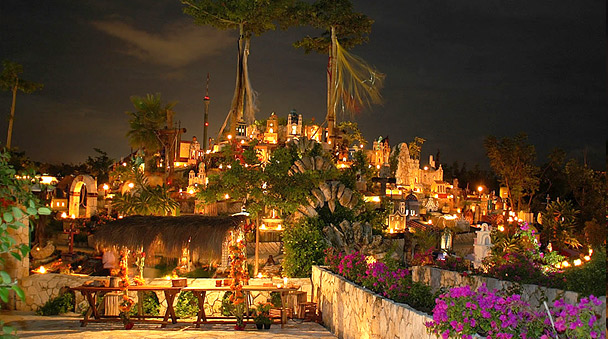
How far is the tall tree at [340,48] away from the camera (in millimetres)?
30828

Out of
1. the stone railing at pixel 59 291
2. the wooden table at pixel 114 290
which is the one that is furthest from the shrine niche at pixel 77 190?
the wooden table at pixel 114 290

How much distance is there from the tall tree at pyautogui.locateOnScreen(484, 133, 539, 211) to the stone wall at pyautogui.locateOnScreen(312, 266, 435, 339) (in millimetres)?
25519

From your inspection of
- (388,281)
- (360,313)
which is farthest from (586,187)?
(388,281)

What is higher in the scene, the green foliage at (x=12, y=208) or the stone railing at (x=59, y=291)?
the green foliage at (x=12, y=208)

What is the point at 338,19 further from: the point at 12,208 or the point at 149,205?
the point at 12,208

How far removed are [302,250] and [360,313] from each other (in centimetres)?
591

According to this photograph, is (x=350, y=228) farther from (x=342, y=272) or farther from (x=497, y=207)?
(x=497, y=207)

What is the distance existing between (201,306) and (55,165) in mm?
32437

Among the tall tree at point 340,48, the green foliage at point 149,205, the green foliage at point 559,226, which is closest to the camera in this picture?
the green foliage at point 149,205

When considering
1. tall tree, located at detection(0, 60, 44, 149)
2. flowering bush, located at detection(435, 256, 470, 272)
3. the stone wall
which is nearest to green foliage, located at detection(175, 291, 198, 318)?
the stone wall

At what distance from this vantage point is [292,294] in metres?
12.5

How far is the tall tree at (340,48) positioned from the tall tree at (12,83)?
55.9 ft

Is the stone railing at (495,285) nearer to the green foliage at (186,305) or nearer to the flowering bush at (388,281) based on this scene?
the flowering bush at (388,281)

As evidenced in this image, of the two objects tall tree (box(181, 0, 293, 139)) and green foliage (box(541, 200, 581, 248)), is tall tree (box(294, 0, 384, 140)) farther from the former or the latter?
green foliage (box(541, 200, 581, 248))
